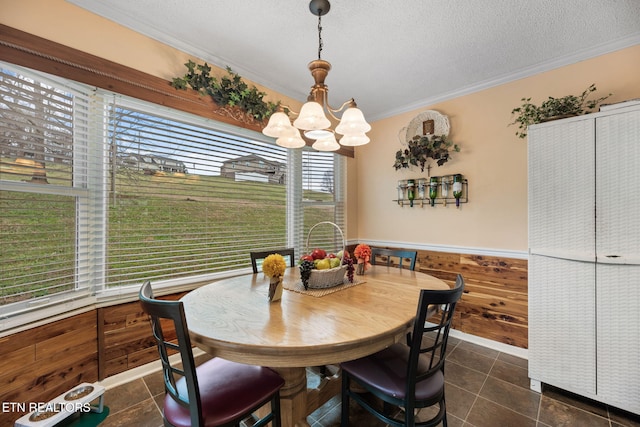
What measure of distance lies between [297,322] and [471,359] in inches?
84.7

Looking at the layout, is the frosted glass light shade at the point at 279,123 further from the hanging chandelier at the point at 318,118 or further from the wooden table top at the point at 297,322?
the wooden table top at the point at 297,322

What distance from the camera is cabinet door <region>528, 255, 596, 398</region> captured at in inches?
72.6

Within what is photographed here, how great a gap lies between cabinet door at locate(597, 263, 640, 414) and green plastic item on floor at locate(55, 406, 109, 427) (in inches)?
129

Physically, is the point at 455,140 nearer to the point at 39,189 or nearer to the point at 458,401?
the point at 458,401

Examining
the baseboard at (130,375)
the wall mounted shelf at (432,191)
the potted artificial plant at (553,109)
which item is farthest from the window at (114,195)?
the potted artificial plant at (553,109)

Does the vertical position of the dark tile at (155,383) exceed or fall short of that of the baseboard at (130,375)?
it falls short

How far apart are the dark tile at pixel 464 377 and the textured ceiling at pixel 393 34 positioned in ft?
8.86

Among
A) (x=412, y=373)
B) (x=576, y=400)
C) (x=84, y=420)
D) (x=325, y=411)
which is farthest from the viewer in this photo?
(x=576, y=400)

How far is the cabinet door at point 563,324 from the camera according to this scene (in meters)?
1.84

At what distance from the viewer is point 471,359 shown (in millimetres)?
2463

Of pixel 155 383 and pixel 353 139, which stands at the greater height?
pixel 353 139

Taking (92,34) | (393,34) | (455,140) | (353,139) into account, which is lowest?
(353,139)

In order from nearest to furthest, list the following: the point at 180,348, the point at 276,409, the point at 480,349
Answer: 1. the point at 180,348
2. the point at 276,409
3. the point at 480,349

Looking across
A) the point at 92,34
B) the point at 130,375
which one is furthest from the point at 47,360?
the point at 92,34
